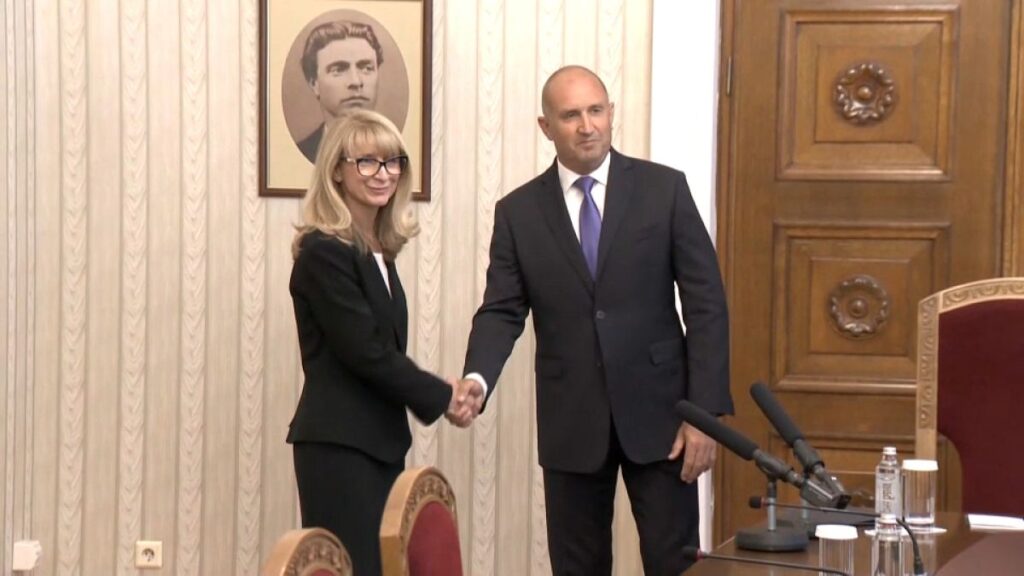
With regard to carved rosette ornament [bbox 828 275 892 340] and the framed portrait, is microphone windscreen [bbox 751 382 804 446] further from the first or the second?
the framed portrait

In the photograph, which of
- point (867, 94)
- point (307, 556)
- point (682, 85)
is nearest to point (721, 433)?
point (307, 556)

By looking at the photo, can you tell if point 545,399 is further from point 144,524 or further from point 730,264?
point 144,524

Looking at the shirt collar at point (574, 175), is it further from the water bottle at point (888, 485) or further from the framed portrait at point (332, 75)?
the water bottle at point (888, 485)

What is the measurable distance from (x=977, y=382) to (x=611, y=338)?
855mm

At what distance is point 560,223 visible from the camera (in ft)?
11.6

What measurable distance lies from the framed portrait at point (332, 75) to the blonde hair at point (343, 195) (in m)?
0.91

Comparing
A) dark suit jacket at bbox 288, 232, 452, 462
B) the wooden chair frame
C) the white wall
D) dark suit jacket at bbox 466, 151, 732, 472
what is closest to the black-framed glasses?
dark suit jacket at bbox 288, 232, 452, 462

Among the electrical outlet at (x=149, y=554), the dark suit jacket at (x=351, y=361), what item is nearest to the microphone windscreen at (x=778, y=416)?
the dark suit jacket at (x=351, y=361)

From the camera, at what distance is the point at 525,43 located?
14.3ft

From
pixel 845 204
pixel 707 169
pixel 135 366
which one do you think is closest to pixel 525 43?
pixel 707 169

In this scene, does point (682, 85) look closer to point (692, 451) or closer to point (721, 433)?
point (692, 451)

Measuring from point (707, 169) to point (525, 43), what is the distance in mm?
678

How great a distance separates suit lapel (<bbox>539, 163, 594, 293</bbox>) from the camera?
138 inches

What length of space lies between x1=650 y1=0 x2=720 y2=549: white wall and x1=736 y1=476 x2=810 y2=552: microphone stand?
1921 mm
